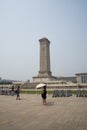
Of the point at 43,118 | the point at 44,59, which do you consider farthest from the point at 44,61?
the point at 43,118

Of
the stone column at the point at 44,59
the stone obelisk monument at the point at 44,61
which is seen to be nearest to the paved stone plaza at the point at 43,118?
the stone obelisk monument at the point at 44,61

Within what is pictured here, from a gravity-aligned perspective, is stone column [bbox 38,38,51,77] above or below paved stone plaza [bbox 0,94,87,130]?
above

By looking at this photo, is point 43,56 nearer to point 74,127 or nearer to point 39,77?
point 39,77

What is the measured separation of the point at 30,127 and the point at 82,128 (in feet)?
7.13

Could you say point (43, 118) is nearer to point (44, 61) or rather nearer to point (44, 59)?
point (44, 61)

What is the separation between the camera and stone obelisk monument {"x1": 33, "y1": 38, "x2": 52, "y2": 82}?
94188 mm

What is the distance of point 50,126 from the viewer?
25.8ft

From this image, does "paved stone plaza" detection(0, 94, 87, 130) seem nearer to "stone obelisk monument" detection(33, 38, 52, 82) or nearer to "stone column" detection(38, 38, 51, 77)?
"stone obelisk monument" detection(33, 38, 52, 82)

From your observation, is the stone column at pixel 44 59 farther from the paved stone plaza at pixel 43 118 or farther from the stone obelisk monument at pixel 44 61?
the paved stone plaza at pixel 43 118

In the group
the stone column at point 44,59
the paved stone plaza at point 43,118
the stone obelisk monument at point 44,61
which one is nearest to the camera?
the paved stone plaza at point 43,118

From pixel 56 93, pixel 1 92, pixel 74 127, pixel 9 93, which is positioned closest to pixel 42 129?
pixel 74 127

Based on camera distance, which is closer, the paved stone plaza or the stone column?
the paved stone plaza

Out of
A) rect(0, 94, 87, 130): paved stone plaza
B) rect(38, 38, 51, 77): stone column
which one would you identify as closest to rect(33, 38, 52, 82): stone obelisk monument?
rect(38, 38, 51, 77): stone column

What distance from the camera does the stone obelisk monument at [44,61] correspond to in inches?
3708
